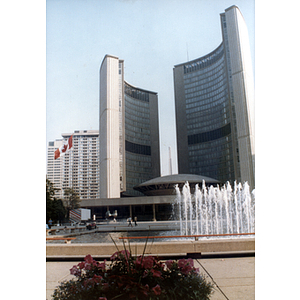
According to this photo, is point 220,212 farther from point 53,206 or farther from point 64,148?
point 64,148

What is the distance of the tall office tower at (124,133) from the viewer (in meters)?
5.66

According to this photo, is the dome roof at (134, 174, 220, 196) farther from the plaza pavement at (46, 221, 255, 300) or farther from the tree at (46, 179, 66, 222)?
the plaza pavement at (46, 221, 255, 300)

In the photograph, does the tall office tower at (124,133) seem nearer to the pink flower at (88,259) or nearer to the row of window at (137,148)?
the row of window at (137,148)

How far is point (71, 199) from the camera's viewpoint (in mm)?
6320

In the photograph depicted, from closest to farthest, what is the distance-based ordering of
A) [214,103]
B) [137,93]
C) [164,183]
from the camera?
1. [137,93]
2. [164,183]
3. [214,103]

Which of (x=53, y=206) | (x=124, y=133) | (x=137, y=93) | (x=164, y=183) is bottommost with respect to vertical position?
→ (x=53, y=206)

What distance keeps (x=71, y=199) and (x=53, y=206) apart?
39.8 inches

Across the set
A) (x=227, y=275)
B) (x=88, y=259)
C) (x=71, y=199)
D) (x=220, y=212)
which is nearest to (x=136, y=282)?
(x=88, y=259)
